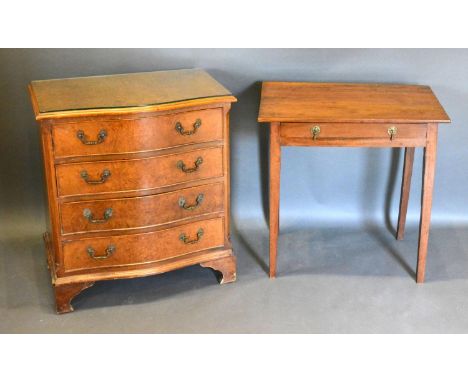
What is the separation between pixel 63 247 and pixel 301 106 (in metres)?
1.17

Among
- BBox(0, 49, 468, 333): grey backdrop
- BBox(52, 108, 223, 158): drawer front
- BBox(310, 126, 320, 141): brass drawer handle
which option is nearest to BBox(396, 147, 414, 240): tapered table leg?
BBox(0, 49, 468, 333): grey backdrop

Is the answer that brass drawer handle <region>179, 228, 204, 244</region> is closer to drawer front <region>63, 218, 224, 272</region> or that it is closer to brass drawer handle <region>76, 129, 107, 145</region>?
drawer front <region>63, 218, 224, 272</region>

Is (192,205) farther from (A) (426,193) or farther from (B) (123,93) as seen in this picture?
(A) (426,193)

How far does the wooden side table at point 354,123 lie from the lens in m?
3.42

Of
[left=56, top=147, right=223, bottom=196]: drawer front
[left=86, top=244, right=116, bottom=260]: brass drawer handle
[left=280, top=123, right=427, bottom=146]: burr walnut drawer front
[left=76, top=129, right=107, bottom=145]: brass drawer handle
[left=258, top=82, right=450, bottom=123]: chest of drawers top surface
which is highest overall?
[left=258, top=82, right=450, bottom=123]: chest of drawers top surface

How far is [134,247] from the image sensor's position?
3.49m

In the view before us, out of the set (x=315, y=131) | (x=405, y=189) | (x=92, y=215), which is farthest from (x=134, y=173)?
(x=405, y=189)

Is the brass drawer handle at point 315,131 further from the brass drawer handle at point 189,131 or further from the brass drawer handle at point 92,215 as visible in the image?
the brass drawer handle at point 92,215

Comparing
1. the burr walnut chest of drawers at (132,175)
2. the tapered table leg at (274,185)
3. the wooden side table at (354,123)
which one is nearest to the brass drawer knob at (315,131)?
the wooden side table at (354,123)

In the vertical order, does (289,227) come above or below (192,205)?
below

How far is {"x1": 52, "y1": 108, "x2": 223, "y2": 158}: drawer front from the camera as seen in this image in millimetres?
3234

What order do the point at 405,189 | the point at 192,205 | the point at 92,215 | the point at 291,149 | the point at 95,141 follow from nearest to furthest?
the point at 95,141
the point at 92,215
the point at 192,205
the point at 405,189
the point at 291,149

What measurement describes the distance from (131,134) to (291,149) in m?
1.11

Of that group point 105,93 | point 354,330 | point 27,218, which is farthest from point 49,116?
point 354,330
